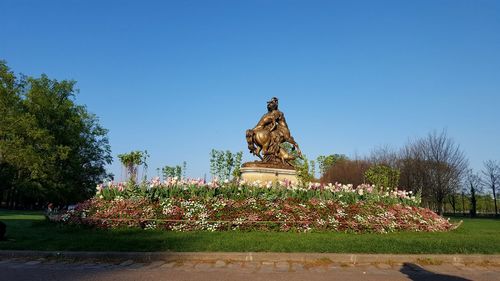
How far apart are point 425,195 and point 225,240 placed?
44753mm

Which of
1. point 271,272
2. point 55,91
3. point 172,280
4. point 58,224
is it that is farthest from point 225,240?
point 55,91

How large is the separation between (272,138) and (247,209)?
26.3ft

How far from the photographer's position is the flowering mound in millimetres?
12586

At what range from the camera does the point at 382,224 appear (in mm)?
13344

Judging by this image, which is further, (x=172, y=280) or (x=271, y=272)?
(x=271, y=272)

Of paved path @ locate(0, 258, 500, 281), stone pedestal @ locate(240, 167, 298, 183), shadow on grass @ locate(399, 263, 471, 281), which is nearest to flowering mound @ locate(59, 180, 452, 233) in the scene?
paved path @ locate(0, 258, 500, 281)

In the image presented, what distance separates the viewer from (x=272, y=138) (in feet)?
69.3

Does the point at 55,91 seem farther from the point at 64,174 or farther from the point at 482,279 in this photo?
the point at 482,279

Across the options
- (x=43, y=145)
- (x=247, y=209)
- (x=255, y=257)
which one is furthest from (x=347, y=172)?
(x=255, y=257)

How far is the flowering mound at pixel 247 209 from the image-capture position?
12.6 meters

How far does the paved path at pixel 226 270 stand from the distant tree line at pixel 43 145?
3806cm

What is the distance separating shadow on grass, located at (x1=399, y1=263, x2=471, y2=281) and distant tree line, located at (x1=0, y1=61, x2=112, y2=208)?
41254 millimetres

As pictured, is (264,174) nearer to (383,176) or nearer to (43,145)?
(383,176)

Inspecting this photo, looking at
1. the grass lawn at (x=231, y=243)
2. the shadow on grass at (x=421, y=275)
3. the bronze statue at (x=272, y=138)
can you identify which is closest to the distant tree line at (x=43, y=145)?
the bronze statue at (x=272, y=138)
